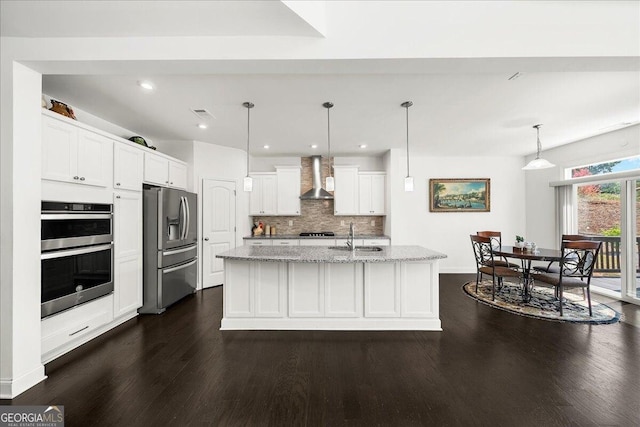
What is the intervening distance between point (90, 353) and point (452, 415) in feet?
10.7

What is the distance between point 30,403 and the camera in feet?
6.46

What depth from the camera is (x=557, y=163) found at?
17.5 ft

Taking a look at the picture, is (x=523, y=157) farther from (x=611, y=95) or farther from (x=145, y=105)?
(x=145, y=105)

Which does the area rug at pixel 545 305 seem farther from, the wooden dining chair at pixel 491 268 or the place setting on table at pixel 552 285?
the wooden dining chair at pixel 491 268

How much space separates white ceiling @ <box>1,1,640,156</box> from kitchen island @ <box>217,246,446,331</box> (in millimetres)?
1838

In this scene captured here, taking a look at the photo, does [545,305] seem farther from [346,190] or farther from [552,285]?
[346,190]

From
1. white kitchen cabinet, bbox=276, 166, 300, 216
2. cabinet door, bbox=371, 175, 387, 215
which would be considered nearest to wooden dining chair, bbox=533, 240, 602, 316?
cabinet door, bbox=371, 175, 387, 215

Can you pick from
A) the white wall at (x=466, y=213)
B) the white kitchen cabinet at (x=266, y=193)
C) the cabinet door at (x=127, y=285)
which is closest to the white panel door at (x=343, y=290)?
the cabinet door at (x=127, y=285)

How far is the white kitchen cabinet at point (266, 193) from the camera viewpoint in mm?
5906

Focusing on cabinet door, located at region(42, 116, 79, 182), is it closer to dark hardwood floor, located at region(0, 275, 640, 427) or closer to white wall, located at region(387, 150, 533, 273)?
dark hardwood floor, located at region(0, 275, 640, 427)

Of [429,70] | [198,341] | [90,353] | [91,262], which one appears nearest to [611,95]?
[429,70]

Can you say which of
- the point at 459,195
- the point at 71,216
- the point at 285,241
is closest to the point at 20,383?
the point at 71,216

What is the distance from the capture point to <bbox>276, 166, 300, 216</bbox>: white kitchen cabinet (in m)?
5.89

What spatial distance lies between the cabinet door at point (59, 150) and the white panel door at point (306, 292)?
2411 mm
